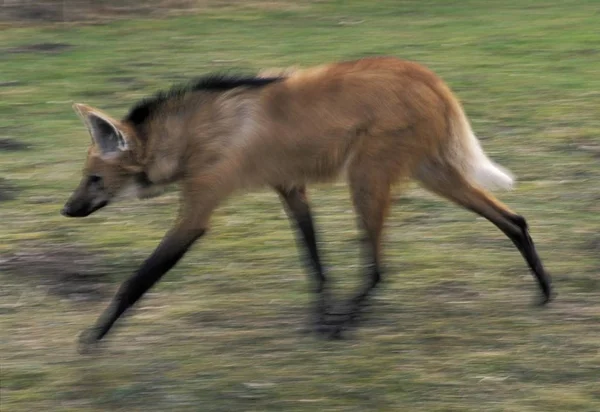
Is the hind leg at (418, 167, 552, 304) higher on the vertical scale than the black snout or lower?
lower

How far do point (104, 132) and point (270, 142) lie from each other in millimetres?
608

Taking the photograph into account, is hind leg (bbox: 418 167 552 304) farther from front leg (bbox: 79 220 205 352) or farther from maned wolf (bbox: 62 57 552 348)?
front leg (bbox: 79 220 205 352)

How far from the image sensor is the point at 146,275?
403 cm

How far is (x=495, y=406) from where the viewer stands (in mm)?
3568

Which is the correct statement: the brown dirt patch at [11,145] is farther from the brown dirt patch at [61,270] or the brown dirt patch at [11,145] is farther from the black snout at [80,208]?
the black snout at [80,208]

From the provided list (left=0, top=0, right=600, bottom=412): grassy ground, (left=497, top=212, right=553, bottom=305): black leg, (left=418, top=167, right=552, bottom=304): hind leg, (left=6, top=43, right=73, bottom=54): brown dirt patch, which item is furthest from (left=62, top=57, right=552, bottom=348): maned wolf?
(left=6, top=43, right=73, bottom=54): brown dirt patch

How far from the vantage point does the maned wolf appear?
13.5ft

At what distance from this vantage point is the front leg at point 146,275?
4.02 meters

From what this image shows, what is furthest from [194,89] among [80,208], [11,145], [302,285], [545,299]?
[11,145]

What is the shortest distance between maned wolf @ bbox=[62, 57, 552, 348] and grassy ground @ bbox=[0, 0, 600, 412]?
0.89ft

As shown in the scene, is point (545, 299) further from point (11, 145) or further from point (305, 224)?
point (11, 145)

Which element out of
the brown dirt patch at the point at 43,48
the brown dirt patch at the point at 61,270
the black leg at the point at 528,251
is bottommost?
the brown dirt patch at the point at 43,48

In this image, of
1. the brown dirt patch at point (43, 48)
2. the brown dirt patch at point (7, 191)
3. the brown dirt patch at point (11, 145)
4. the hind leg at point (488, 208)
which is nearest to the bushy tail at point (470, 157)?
the hind leg at point (488, 208)

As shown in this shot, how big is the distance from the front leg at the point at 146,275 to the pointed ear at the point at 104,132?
0.38m
